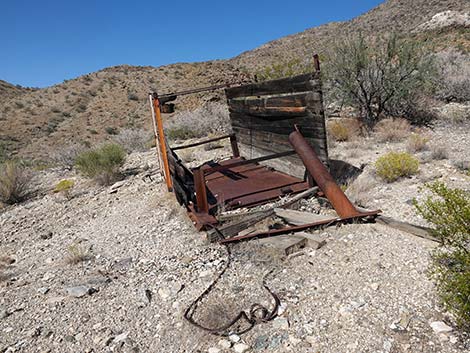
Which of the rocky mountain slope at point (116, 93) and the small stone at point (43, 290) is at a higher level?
the rocky mountain slope at point (116, 93)

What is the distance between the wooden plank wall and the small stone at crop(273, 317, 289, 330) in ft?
9.28

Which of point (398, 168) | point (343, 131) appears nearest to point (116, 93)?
point (343, 131)

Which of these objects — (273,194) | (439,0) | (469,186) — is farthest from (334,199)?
(439,0)

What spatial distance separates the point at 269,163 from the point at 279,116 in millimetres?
1281

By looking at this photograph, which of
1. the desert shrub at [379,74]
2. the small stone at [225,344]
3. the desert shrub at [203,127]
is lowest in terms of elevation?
the small stone at [225,344]

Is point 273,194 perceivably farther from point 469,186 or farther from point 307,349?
point 307,349

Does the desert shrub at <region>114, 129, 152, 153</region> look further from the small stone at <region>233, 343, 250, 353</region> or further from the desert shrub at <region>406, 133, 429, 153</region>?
the small stone at <region>233, 343, 250, 353</region>

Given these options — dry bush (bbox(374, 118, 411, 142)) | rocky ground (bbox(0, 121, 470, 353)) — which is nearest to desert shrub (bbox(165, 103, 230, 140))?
dry bush (bbox(374, 118, 411, 142))

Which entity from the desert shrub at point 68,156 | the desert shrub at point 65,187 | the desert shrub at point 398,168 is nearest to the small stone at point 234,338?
the desert shrub at point 398,168

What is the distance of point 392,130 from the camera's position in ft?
26.3

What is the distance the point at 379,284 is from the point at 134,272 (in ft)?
8.10

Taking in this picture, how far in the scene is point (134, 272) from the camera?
3838 mm

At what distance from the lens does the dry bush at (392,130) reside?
7.93m

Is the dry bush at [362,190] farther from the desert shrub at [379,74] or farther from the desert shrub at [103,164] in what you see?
the desert shrub at [103,164]
